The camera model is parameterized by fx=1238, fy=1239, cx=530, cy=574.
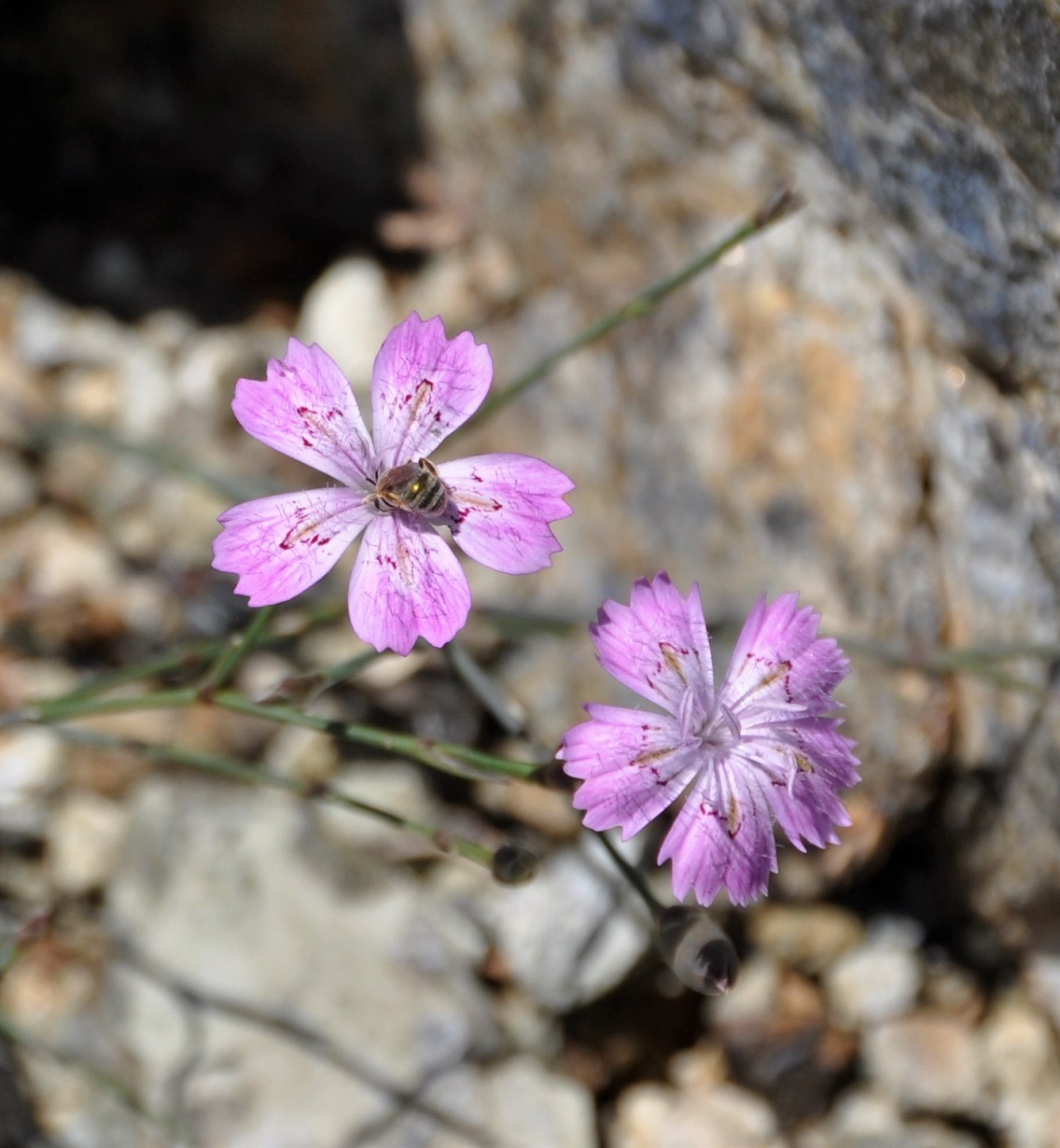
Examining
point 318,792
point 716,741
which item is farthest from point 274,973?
point 716,741

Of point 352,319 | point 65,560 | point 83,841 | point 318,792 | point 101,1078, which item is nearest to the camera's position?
point 318,792

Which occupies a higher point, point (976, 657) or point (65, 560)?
point (65, 560)

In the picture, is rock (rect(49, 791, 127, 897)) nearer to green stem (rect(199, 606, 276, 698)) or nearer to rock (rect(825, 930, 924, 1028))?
green stem (rect(199, 606, 276, 698))

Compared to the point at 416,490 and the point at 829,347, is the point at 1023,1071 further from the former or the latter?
the point at 416,490

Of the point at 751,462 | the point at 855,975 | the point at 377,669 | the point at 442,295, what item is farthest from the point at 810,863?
the point at 442,295

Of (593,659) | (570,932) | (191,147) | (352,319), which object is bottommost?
(570,932)

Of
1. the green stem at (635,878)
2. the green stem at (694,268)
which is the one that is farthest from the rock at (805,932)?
the green stem at (694,268)

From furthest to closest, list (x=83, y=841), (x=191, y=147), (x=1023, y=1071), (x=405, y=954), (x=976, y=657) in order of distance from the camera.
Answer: (x=191, y=147)
(x=83, y=841)
(x=1023, y=1071)
(x=405, y=954)
(x=976, y=657)
